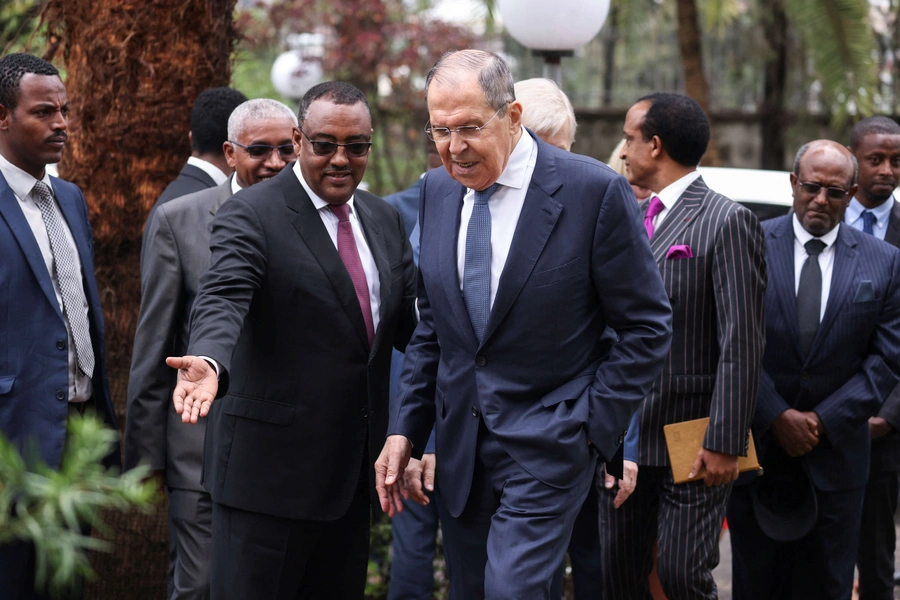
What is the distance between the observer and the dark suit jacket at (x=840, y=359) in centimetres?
482

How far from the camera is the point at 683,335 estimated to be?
4367mm

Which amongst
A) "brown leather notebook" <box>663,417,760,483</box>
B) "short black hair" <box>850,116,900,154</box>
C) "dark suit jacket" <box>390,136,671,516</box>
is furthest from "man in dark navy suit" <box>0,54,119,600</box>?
"short black hair" <box>850,116,900,154</box>

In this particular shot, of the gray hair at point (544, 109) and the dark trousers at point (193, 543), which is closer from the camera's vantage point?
the dark trousers at point (193, 543)

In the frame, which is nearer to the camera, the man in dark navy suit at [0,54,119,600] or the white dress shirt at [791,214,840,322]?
the man in dark navy suit at [0,54,119,600]

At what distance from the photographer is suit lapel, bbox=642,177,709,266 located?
4.38 meters

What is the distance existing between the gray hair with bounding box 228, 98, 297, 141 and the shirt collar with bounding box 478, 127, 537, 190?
151cm

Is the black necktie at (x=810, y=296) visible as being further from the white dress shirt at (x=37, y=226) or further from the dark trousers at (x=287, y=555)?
the white dress shirt at (x=37, y=226)

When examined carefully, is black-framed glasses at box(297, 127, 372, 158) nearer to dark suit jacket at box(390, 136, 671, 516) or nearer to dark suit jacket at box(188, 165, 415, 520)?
dark suit jacket at box(188, 165, 415, 520)

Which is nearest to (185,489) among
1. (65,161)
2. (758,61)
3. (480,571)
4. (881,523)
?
(480,571)

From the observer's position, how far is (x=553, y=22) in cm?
652

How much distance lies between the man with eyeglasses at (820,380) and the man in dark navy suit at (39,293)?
289cm

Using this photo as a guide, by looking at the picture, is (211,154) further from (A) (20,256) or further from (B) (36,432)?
(B) (36,432)

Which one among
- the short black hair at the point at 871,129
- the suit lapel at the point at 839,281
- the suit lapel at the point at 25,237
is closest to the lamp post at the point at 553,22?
the short black hair at the point at 871,129

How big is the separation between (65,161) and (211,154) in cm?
104
